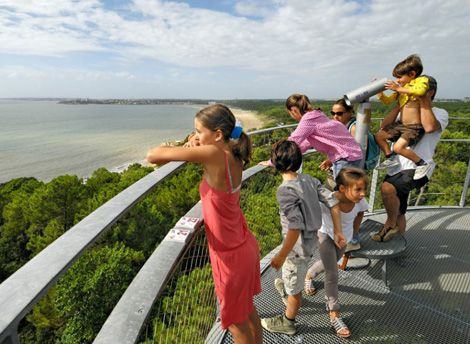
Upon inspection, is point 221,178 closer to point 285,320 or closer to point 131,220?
point 285,320

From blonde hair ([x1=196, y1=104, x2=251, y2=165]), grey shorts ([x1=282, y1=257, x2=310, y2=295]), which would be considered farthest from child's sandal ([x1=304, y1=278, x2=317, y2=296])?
blonde hair ([x1=196, y1=104, x2=251, y2=165])

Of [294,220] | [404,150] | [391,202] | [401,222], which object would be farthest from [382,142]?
[294,220]

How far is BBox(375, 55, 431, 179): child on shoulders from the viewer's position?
269 centimetres

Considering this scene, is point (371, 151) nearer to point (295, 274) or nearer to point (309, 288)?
point (309, 288)

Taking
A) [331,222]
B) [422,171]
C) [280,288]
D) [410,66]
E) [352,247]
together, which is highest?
[410,66]

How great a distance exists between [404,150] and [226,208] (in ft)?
6.61

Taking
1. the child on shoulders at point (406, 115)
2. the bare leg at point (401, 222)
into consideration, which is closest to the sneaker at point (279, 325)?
the bare leg at point (401, 222)

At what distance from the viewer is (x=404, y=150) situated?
2947 mm

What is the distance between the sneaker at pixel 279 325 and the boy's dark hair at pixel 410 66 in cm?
224

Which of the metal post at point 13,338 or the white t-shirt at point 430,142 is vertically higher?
the white t-shirt at point 430,142

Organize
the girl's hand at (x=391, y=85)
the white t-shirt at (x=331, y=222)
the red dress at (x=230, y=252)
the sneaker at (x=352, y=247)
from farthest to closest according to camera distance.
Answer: the sneaker at (x=352, y=247) → the girl's hand at (x=391, y=85) → the white t-shirt at (x=331, y=222) → the red dress at (x=230, y=252)

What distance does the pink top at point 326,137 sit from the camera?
2678 millimetres

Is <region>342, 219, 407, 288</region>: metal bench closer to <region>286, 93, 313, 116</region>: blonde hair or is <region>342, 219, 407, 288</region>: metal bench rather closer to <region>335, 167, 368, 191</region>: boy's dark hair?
<region>335, 167, 368, 191</region>: boy's dark hair

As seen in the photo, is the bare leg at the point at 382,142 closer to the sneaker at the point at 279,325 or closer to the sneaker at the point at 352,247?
the sneaker at the point at 352,247
